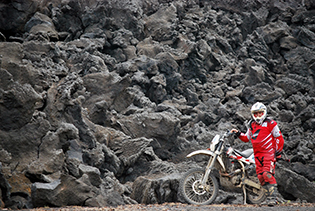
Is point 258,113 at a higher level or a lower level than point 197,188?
higher

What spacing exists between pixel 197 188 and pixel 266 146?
2.20 metres

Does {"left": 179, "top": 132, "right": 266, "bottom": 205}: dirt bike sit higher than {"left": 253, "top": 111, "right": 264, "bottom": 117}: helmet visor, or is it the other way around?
{"left": 253, "top": 111, "right": 264, "bottom": 117}: helmet visor

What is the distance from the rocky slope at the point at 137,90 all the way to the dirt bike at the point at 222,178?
208cm

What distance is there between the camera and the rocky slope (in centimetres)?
961

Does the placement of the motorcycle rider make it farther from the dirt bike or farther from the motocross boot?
the dirt bike

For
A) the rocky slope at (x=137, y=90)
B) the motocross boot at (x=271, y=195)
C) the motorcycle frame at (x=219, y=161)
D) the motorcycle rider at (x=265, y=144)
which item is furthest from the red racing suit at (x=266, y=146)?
the rocky slope at (x=137, y=90)

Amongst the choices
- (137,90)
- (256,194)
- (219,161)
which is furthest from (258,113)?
(137,90)

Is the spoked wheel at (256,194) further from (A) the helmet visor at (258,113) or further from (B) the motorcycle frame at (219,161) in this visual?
(A) the helmet visor at (258,113)

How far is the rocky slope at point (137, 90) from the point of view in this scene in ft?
31.5

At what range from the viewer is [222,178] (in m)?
8.77

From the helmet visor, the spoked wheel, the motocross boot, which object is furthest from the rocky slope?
the helmet visor

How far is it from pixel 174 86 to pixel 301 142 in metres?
10.9

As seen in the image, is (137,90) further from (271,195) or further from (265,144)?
(271,195)

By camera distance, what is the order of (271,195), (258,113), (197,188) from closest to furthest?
(271,195) → (197,188) → (258,113)
